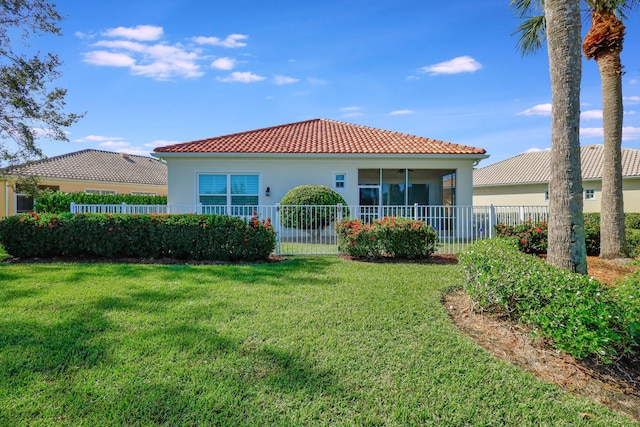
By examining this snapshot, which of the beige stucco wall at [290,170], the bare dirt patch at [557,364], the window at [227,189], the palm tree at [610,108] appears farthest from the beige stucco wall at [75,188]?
the palm tree at [610,108]

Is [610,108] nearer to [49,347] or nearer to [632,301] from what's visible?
[632,301]

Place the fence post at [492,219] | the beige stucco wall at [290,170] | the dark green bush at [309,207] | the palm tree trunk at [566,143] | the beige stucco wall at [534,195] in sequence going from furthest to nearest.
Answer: the beige stucco wall at [534,195] → the beige stucco wall at [290,170] → the dark green bush at [309,207] → the fence post at [492,219] → the palm tree trunk at [566,143]

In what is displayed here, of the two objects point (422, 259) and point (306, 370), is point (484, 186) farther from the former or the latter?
point (306, 370)

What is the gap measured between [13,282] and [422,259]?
882 cm

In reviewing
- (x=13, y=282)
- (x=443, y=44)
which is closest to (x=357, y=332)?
(x=13, y=282)

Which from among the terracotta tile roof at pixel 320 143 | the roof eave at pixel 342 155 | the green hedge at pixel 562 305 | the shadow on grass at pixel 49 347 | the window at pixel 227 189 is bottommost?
the shadow on grass at pixel 49 347

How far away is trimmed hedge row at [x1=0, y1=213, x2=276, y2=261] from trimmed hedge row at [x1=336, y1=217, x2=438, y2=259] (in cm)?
227

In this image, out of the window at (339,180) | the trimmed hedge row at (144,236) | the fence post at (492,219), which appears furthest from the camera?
the window at (339,180)

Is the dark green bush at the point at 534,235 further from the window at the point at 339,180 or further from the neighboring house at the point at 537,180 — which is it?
the neighboring house at the point at 537,180

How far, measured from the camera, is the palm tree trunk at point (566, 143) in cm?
478

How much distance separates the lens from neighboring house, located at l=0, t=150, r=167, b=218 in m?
18.9

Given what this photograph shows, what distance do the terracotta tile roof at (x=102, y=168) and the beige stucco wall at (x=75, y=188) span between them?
279 mm

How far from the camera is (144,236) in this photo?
342 inches

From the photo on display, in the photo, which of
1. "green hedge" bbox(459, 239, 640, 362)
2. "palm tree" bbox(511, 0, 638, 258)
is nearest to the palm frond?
"palm tree" bbox(511, 0, 638, 258)
